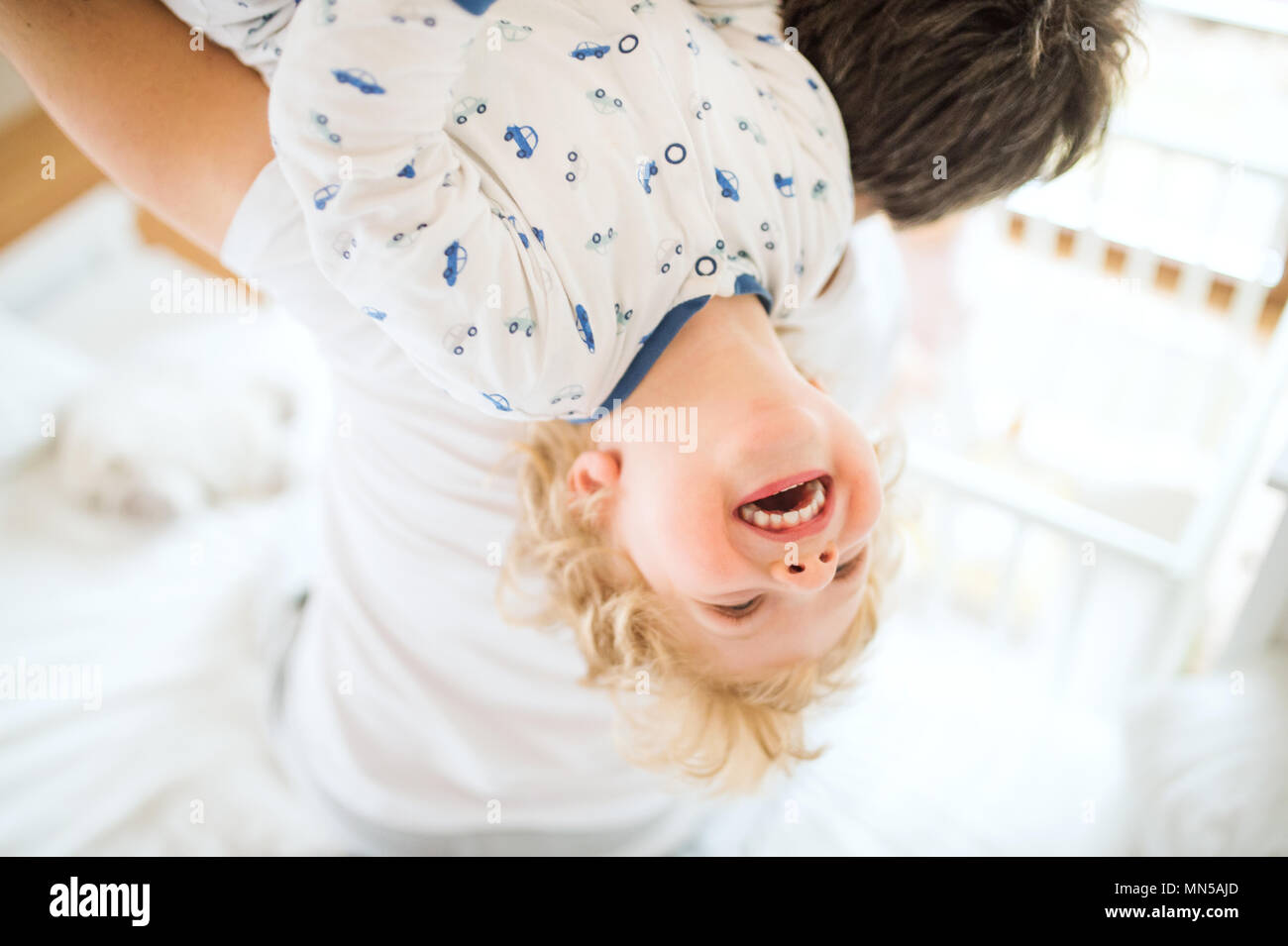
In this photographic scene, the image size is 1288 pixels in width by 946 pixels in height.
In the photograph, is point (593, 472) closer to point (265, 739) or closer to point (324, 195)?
point (324, 195)

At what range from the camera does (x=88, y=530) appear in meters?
1.34

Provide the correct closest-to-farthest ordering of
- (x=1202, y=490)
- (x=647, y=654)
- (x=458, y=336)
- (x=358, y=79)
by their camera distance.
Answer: (x=358, y=79), (x=458, y=336), (x=647, y=654), (x=1202, y=490)

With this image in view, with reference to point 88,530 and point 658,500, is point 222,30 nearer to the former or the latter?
point 658,500

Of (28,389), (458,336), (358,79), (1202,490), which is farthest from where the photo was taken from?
(28,389)

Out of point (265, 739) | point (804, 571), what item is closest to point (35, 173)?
point (265, 739)

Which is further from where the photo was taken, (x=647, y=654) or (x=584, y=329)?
(x=647, y=654)

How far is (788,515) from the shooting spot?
704 millimetres

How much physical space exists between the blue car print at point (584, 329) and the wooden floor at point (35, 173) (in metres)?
1.54

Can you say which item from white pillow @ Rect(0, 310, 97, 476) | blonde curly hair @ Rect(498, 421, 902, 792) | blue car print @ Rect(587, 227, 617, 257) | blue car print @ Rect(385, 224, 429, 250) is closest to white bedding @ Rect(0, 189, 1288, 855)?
white pillow @ Rect(0, 310, 97, 476)

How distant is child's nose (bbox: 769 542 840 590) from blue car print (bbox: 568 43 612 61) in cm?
37

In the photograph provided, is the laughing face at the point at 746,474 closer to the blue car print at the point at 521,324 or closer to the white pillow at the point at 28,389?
the blue car print at the point at 521,324

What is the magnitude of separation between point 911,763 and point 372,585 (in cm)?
68

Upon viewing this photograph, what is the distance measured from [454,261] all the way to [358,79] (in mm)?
113

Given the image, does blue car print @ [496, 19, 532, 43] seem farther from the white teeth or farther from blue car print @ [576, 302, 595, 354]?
the white teeth
